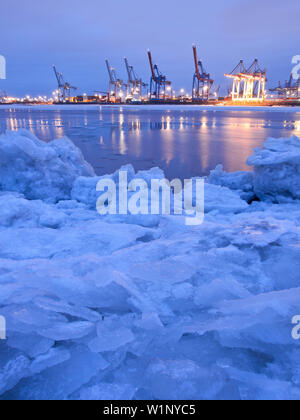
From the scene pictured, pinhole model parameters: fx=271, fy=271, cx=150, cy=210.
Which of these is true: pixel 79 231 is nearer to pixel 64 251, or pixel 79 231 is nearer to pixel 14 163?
pixel 64 251

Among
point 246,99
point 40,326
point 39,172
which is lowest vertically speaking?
point 40,326

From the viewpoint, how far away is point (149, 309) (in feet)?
5.62

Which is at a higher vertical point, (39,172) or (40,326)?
(39,172)

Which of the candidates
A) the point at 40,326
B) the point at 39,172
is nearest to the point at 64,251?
the point at 40,326

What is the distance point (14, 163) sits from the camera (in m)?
4.83

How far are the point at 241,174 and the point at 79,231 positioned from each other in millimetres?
3799

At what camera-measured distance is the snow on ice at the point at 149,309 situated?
4.16 ft

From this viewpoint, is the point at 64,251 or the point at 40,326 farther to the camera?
the point at 64,251

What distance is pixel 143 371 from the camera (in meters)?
1.30

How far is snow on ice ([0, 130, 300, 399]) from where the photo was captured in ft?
4.16

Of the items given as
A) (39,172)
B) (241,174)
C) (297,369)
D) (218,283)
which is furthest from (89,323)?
(241,174)
